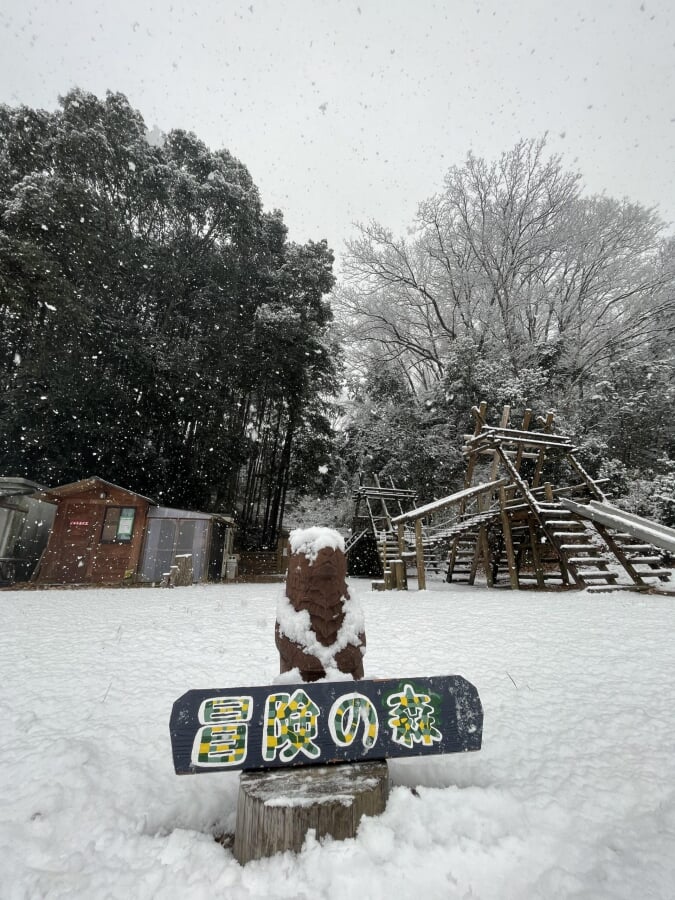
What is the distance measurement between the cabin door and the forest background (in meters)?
2.13

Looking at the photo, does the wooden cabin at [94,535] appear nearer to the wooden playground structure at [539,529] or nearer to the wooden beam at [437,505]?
the wooden playground structure at [539,529]

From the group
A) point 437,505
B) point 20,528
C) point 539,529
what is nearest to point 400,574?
point 437,505

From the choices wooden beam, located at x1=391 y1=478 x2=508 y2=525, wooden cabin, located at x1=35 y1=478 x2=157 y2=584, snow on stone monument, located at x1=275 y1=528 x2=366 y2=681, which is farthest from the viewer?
wooden cabin, located at x1=35 y1=478 x2=157 y2=584

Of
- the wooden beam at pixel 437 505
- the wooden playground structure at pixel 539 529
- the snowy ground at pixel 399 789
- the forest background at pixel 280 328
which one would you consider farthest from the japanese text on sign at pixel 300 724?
the forest background at pixel 280 328

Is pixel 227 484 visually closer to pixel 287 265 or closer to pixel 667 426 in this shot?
pixel 287 265

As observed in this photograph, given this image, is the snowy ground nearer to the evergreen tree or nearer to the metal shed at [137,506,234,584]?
the metal shed at [137,506,234,584]

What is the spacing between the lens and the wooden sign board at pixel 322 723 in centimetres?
153

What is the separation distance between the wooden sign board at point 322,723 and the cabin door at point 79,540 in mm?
13550

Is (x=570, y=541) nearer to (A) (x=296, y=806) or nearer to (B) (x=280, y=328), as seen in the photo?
(A) (x=296, y=806)

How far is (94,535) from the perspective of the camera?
12.9m

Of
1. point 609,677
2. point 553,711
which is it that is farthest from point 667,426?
point 553,711

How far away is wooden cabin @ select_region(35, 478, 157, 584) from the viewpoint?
41.2 feet

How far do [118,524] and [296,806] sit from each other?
Answer: 13672 millimetres

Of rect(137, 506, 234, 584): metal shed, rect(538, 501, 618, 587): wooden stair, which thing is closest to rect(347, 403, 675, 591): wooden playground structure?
rect(538, 501, 618, 587): wooden stair
